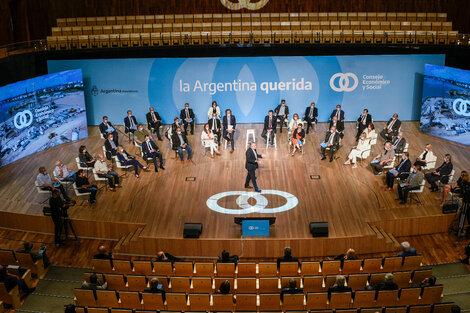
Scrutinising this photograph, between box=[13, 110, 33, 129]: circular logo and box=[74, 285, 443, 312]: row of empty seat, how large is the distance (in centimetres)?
685

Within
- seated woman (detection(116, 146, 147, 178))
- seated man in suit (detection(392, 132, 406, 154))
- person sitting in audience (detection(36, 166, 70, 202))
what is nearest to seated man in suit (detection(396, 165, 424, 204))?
seated man in suit (detection(392, 132, 406, 154))

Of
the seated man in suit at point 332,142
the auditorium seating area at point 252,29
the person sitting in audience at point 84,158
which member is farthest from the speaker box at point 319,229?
the auditorium seating area at point 252,29

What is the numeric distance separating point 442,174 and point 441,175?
0.05 m

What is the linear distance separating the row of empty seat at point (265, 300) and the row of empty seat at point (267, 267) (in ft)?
2.61

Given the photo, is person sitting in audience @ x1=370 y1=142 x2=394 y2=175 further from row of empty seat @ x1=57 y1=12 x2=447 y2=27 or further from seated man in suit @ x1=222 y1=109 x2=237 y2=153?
row of empty seat @ x1=57 y1=12 x2=447 y2=27

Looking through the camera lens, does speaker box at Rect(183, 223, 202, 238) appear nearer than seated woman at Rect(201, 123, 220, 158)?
Yes

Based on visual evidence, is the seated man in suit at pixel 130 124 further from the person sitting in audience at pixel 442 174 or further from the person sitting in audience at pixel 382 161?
the person sitting in audience at pixel 442 174

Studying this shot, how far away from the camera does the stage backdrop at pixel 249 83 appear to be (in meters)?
15.4

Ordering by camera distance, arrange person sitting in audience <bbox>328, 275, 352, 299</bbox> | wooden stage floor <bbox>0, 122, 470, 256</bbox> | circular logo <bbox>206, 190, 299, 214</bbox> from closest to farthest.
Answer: person sitting in audience <bbox>328, 275, 352, 299</bbox> → wooden stage floor <bbox>0, 122, 470, 256</bbox> → circular logo <bbox>206, 190, 299, 214</bbox>

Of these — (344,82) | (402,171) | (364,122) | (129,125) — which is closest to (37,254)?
(129,125)

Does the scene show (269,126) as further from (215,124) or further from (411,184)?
(411,184)

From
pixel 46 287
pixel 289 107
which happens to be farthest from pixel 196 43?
pixel 46 287

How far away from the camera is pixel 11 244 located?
10523 millimetres

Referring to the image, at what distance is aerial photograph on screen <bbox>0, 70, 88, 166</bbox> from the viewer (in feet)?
42.9
